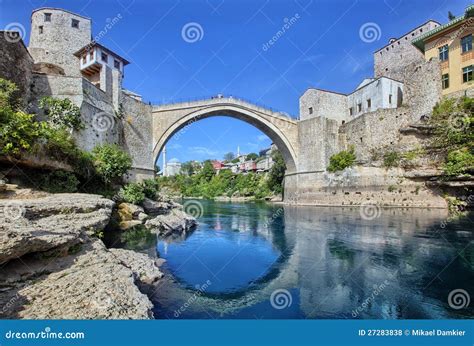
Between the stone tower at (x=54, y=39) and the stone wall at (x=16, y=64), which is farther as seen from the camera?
the stone tower at (x=54, y=39)

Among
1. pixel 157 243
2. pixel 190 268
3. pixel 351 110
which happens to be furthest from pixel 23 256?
pixel 351 110

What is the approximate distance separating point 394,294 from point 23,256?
251 inches

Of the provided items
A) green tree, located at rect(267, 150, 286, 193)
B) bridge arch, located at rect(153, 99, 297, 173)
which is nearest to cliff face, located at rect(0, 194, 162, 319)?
bridge arch, located at rect(153, 99, 297, 173)

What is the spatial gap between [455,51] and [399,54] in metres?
13.0

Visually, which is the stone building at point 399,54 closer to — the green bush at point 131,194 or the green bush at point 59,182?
the green bush at point 131,194

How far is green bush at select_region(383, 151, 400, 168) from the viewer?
18.8 m

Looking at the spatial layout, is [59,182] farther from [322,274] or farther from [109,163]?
[322,274]

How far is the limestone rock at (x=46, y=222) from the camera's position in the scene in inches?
145

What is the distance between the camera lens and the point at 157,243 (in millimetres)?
9656

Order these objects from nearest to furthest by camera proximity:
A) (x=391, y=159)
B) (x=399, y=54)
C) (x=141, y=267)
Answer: (x=141, y=267), (x=391, y=159), (x=399, y=54)

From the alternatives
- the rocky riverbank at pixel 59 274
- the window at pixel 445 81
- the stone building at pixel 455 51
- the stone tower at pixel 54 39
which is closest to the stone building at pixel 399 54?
the stone building at pixel 455 51

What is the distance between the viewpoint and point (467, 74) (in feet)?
53.8

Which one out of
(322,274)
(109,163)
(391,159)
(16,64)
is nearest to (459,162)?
(391,159)

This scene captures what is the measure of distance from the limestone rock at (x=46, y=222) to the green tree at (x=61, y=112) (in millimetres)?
6208
